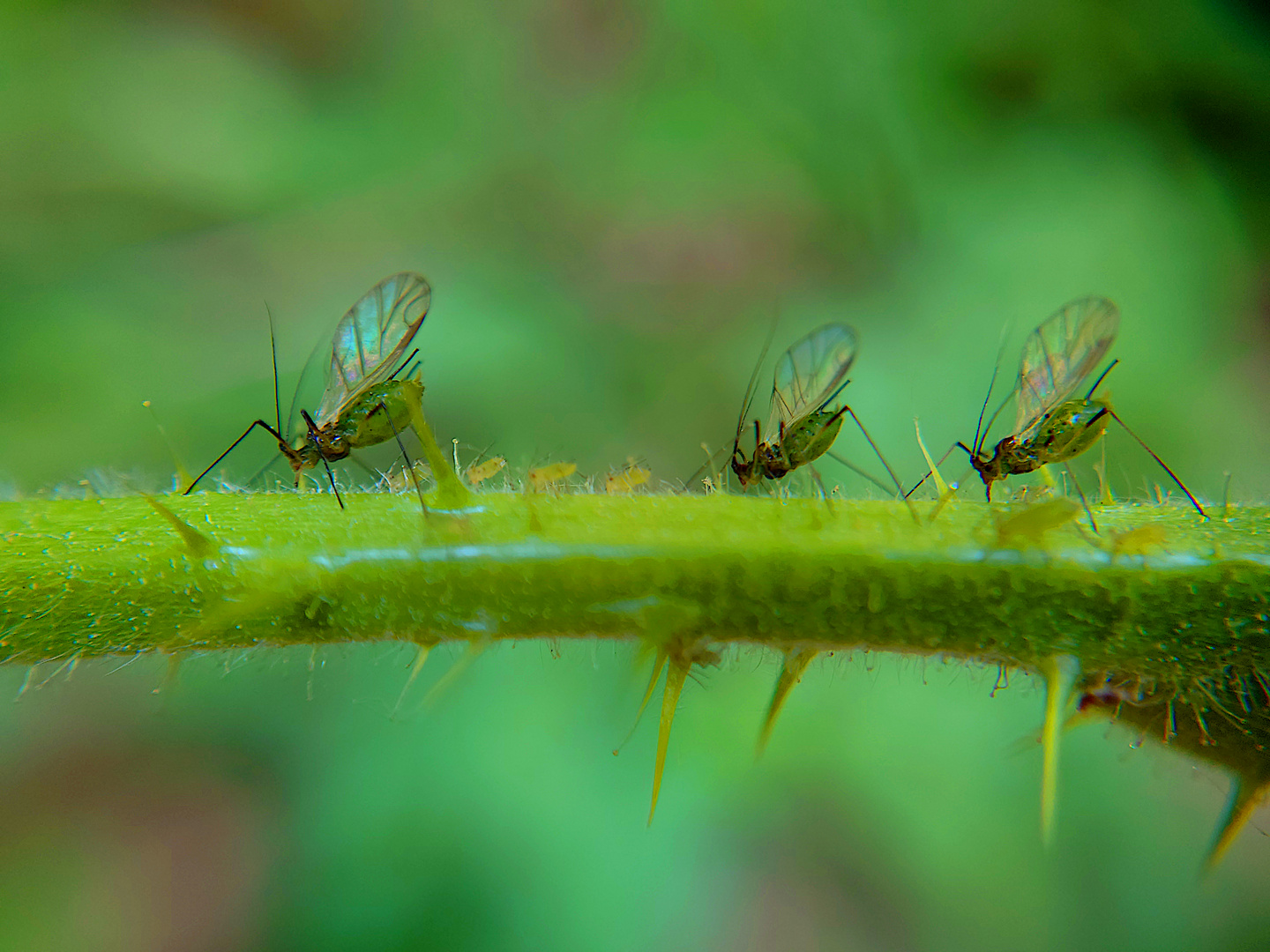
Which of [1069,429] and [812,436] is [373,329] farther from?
[1069,429]

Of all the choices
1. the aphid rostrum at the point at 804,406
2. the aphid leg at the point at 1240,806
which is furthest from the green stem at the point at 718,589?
the aphid rostrum at the point at 804,406

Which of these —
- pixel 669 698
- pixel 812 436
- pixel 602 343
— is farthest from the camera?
pixel 602 343

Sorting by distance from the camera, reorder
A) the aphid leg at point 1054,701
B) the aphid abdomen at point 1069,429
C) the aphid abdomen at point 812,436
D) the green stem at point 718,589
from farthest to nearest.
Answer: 1. the aphid abdomen at point 812,436
2. the aphid abdomen at point 1069,429
3. the green stem at point 718,589
4. the aphid leg at point 1054,701

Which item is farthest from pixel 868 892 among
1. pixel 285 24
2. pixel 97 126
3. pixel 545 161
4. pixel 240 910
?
pixel 285 24

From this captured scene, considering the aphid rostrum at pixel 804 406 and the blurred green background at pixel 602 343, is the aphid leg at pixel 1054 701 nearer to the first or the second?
the aphid rostrum at pixel 804 406

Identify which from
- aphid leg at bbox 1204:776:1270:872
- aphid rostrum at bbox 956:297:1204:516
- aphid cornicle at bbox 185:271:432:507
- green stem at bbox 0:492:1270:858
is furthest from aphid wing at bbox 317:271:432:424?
aphid leg at bbox 1204:776:1270:872

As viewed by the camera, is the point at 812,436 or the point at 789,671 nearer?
the point at 789,671

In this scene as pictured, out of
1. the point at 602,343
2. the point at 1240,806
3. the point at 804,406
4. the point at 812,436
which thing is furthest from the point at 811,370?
the point at 602,343
